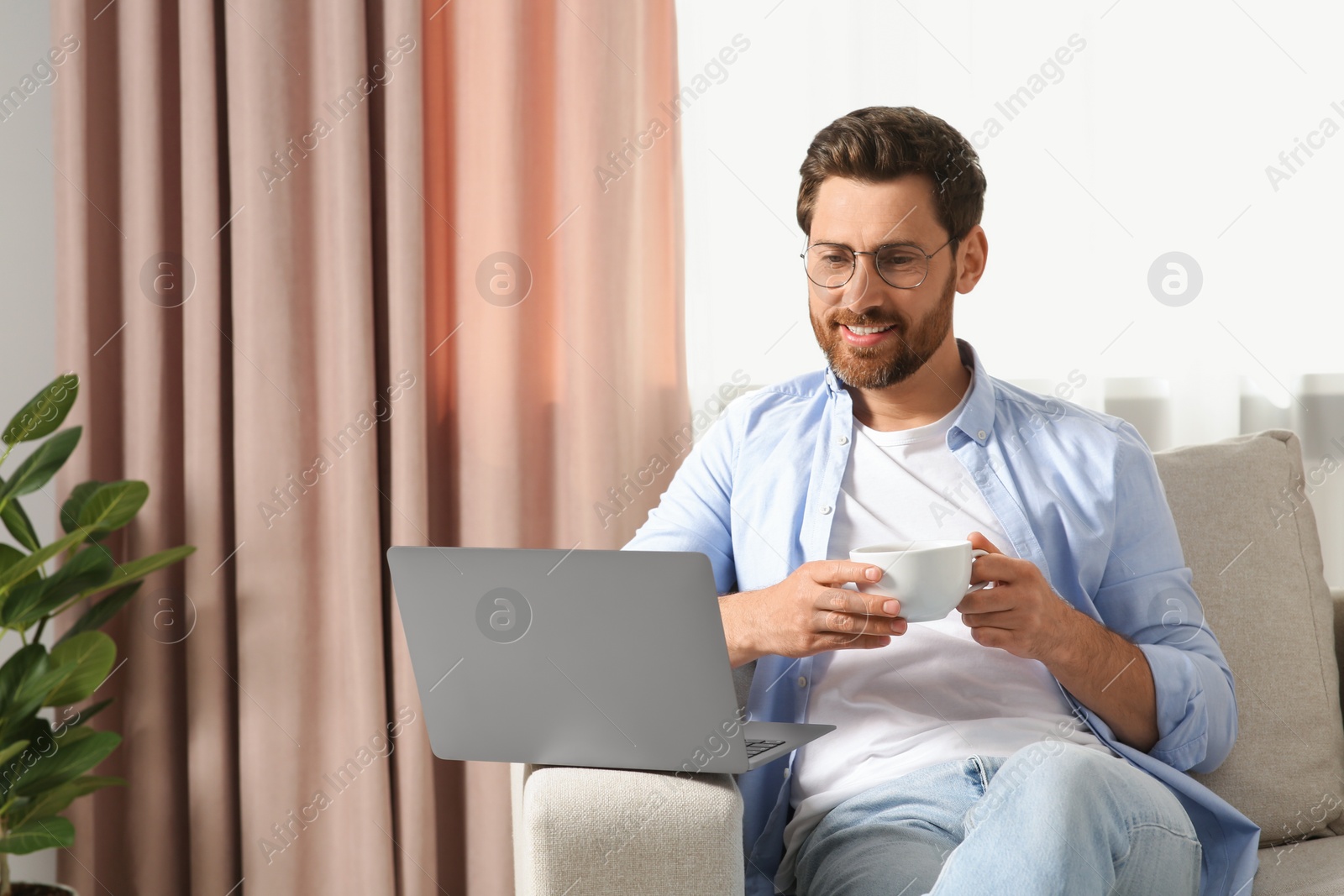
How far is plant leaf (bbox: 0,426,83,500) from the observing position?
1.57 m

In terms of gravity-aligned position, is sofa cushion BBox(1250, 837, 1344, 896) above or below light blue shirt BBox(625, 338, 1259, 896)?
below

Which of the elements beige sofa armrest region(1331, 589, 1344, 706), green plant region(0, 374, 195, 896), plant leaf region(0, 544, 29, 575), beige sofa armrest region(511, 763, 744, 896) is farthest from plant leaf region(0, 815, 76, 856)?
beige sofa armrest region(1331, 589, 1344, 706)

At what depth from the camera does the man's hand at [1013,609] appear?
3.44 ft

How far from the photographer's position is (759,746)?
3.43 feet

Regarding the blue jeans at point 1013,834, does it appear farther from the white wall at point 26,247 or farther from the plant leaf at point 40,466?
the white wall at point 26,247

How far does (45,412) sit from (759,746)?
1233 mm

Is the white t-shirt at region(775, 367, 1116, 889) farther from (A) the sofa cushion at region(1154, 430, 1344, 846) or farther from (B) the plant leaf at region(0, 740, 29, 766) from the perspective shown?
(B) the plant leaf at region(0, 740, 29, 766)

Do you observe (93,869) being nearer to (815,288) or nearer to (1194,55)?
(815,288)

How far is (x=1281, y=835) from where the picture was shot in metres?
1.29

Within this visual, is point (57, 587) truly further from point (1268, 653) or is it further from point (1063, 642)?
point (1268, 653)

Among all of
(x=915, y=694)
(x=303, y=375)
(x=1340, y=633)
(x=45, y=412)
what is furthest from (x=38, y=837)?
(x=1340, y=633)

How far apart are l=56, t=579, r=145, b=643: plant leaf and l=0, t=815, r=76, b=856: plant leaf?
286 millimetres

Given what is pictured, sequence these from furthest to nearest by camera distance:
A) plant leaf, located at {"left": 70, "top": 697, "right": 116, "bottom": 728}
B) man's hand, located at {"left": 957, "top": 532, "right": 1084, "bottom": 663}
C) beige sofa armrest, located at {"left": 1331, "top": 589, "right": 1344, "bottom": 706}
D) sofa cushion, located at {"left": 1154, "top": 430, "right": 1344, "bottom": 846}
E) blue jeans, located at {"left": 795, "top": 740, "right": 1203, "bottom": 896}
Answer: plant leaf, located at {"left": 70, "top": 697, "right": 116, "bottom": 728} < beige sofa armrest, located at {"left": 1331, "top": 589, "right": 1344, "bottom": 706} < sofa cushion, located at {"left": 1154, "top": 430, "right": 1344, "bottom": 846} < man's hand, located at {"left": 957, "top": 532, "right": 1084, "bottom": 663} < blue jeans, located at {"left": 795, "top": 740, "right": 1203, "bottom": 896}

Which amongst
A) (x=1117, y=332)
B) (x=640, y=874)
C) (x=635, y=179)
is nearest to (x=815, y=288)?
(x=635, y=179)
